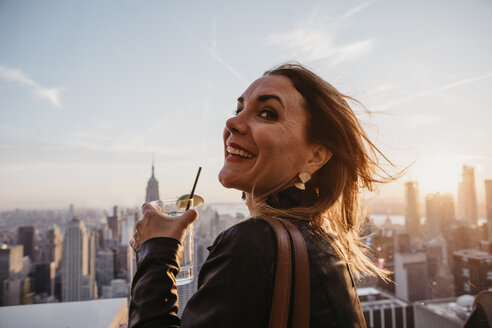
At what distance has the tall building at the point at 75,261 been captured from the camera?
8727 mm

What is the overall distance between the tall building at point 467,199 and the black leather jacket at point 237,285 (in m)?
6.89

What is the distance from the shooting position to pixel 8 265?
6.82 meters

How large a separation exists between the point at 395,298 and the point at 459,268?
16.5ft

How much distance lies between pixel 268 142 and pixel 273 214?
184 millimetres

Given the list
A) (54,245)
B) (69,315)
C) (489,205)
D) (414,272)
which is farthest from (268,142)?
(54,245)

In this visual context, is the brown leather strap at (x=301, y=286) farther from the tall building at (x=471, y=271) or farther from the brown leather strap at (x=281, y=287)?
the tall building at (x=471, y=271)

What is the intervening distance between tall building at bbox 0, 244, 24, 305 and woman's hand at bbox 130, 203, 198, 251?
7.18m

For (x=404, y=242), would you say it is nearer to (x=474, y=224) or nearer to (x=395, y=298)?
(x=474, y=224)

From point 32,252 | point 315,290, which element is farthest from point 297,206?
point 32,252

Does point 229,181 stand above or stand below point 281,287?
above

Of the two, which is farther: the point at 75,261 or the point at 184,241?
the point at 75,261

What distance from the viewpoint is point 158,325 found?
23.1 inches

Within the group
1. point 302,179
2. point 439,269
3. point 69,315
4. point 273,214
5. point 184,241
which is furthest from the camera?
point 439,269

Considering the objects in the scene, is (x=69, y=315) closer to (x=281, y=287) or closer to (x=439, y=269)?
(x=281, y=287)
